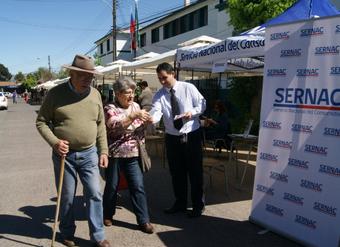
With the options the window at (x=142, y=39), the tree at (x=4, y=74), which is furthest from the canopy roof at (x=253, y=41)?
the tree at (x=4, y=74)

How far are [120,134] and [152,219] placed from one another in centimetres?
129

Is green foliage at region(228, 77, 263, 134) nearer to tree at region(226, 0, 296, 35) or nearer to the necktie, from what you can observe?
tree at region(226, 0, 296, 35)

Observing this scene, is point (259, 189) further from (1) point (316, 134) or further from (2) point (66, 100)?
(2) point (66, 100)

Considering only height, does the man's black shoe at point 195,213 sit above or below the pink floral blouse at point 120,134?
below

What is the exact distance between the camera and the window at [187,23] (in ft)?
84.6

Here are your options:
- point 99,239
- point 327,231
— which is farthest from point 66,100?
point 327,231

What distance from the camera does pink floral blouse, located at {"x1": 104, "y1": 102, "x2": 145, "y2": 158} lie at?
490 cm

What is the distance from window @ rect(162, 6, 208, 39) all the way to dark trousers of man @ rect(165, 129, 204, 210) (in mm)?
20723

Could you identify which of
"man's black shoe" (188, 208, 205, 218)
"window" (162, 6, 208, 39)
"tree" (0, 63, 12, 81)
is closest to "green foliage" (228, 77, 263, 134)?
"man's black shoe" (188, 208, 205, 218)

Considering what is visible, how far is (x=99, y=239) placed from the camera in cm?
449

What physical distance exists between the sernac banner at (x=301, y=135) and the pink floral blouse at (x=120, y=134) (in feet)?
4.87

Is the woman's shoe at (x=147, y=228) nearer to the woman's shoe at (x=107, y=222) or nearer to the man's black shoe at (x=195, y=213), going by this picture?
the woman's shoe at (x=107, y=222)

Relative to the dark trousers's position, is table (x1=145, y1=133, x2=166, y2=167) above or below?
below

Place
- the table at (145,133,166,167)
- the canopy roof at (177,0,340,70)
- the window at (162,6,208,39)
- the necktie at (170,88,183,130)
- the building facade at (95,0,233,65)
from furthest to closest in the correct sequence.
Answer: the window at (162,6,208,39)
the building facade at (95,0,233,65)
the table at (145,133,166,167)
the canopy roof at (177,0,340,70)
the necktie at (170,88,183,130)
